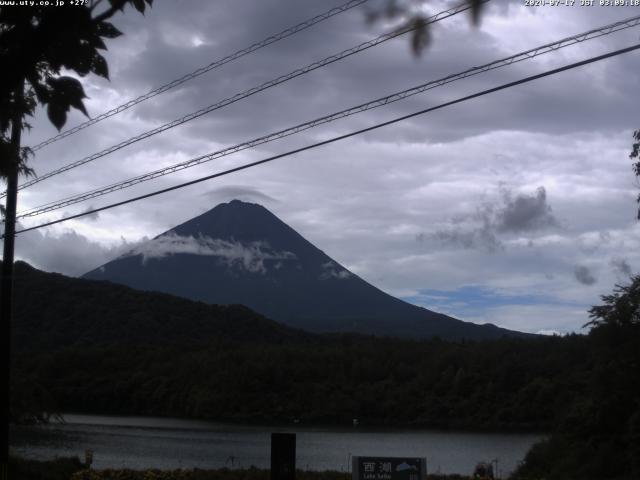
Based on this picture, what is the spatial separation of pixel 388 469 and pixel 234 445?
122 feet

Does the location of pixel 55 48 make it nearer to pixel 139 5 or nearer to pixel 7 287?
pixel 139 5

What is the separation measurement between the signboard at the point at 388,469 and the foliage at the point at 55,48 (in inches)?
397

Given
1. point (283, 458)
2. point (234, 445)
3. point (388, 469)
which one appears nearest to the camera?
point (283, 458)

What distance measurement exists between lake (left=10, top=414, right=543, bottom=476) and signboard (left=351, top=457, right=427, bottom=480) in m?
17.7

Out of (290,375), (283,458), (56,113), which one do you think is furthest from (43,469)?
(290,375)

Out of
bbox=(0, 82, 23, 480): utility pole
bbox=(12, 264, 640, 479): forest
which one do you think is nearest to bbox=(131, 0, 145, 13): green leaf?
bbox=(0, 82, 23, 480): utility pole

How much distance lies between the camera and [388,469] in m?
13.8

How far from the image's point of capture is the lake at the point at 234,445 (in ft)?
121

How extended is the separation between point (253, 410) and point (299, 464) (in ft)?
145

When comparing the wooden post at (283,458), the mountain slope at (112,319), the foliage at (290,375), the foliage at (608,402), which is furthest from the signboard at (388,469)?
the mountain slope at (112,319)

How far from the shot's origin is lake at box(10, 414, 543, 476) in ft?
121

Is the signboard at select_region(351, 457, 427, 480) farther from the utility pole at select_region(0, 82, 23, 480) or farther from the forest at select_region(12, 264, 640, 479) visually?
the forest at select_region(12, 264, 640, 479)

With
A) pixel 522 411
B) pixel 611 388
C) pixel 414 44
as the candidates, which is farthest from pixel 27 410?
pixel 522 411

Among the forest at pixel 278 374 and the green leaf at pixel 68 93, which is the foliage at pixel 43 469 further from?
the forest at pixel 278 374
